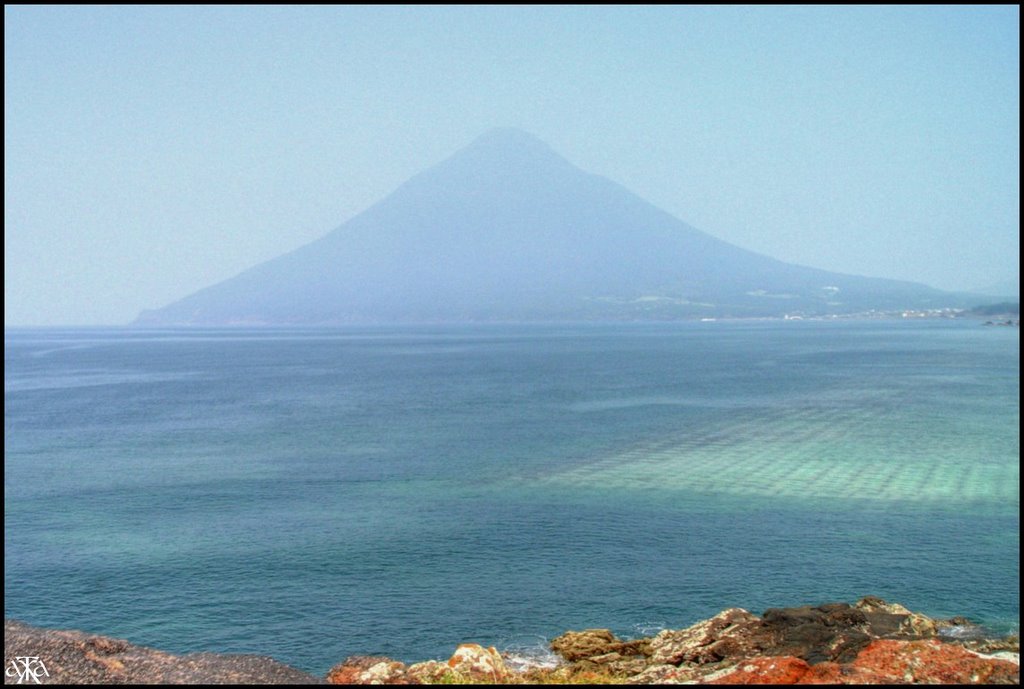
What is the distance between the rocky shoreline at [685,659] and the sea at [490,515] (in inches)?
66.7

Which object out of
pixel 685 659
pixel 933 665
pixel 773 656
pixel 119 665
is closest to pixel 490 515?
pixel 685 659

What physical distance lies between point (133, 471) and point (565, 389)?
120 ft

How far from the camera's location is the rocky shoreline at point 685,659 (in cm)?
1352

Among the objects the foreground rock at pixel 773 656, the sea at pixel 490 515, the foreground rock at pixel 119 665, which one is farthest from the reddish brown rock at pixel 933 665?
the foreground rock at pixel 119 665

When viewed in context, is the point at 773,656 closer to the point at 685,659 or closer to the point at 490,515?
the point at 685,659

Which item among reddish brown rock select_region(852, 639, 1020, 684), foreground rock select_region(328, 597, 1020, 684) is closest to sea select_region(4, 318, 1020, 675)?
foreground rock select_region(328, 597, 1020, 684)

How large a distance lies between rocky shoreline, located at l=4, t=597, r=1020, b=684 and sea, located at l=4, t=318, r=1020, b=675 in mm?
1695

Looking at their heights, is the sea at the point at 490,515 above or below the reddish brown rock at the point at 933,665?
below

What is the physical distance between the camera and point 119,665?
14.4 meters

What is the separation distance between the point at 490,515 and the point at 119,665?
48.9ft

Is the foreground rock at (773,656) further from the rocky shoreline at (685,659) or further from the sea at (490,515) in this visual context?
the sea at (490,515)

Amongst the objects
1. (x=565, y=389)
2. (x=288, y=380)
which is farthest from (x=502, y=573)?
(x=288, y=380)

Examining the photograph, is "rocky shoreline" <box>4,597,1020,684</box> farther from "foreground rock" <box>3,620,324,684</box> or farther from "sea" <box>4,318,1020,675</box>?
"sea" <box>4,318,1020,675</box>

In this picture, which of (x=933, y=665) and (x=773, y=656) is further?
(x=773, y=656)
